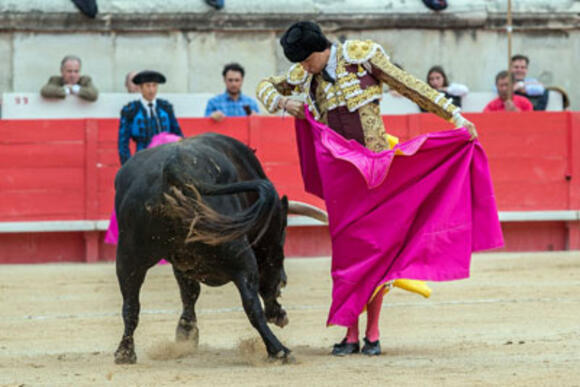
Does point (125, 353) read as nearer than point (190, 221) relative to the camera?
No

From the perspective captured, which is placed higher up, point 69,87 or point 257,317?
point 69,87

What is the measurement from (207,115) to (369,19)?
3298 millimetres

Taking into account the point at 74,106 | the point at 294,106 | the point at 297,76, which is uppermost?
the point at 297,76

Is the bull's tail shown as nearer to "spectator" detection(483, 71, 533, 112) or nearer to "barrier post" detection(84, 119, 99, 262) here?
"barrier post" detection(84, 119, 99, 262)

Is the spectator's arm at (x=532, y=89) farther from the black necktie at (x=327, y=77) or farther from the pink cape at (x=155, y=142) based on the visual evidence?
the black necktie at (x=327, y=77)

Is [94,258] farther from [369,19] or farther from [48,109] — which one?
[369,19]

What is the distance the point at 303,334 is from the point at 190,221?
4.27 feet

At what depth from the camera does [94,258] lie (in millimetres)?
9453

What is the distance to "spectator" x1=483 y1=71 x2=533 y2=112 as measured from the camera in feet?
31.7

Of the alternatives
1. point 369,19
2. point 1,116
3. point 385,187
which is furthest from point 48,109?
point 385,187

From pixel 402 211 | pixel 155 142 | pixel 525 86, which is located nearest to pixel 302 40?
pixel 402 211

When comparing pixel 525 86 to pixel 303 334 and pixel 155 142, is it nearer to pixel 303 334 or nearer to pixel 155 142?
pixel 155 142

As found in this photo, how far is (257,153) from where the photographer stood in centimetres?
930

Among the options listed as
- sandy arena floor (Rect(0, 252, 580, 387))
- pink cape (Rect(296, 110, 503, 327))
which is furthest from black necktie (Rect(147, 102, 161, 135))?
pink cape (Rect(296, 110, 503, 327))
